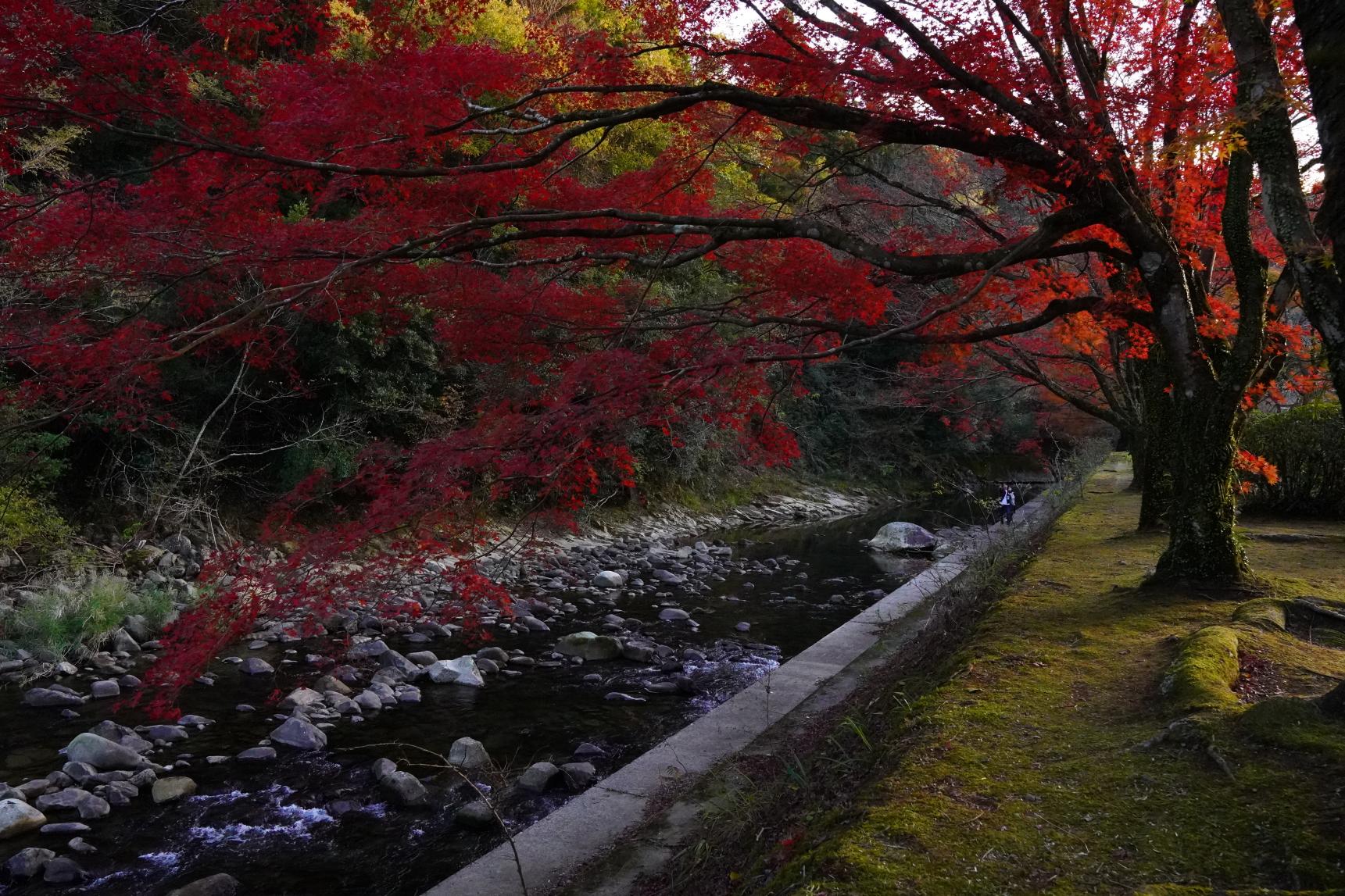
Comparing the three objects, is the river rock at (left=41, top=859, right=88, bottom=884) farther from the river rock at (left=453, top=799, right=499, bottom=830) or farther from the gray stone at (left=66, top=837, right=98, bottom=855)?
the river rock at (left=453, top=799, right=499, bottom=830)

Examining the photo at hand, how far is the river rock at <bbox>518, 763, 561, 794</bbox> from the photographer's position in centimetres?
499

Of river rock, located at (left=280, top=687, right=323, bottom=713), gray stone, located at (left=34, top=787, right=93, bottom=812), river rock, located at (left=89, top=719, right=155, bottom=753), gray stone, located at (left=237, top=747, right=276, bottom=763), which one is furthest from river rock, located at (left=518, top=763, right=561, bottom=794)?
river rock, located at (left=89, top=719, right=155, bottom=753)

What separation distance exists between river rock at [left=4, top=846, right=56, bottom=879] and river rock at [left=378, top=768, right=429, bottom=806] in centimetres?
165

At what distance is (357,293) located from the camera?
7.41 metres

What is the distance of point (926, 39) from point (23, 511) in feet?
31.5

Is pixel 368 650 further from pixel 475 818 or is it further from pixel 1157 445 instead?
pixel 1157 445

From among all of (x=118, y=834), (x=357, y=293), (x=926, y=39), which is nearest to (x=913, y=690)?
(x=926, y=39)

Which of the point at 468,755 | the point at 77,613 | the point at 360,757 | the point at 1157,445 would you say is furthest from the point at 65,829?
the point at 1157,445

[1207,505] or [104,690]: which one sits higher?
[1207,505]

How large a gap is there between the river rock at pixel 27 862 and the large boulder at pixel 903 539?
13335mm

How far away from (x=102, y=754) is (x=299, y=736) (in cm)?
115

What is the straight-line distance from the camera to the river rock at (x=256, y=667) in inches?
274

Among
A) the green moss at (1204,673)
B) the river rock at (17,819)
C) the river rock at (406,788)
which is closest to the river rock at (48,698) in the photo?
the river rock at (17,819)

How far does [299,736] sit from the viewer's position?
5.61 m
